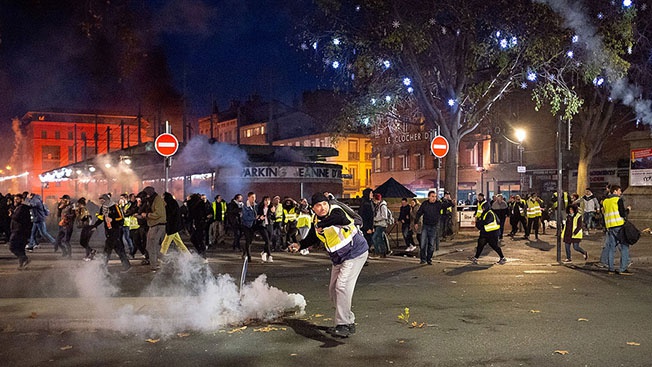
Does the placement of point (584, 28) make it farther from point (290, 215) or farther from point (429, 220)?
point (290, 215)

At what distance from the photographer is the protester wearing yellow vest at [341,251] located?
725cm

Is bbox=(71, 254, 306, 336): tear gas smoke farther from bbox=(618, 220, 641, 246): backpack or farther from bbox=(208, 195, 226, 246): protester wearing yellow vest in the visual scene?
bbox=(208, 195, 226, 246): protester wearing yellow vest

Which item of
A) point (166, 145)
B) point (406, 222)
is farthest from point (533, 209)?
point (166, 145)

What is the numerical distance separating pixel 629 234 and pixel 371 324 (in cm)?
684

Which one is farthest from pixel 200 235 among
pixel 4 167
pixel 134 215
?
pixel 4 167

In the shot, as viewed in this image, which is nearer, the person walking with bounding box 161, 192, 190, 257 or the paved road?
the paved road

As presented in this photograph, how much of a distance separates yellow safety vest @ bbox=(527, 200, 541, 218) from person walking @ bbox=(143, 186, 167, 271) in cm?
1218

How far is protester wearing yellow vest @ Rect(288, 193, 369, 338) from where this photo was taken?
725cm

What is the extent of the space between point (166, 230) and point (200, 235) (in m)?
2.75

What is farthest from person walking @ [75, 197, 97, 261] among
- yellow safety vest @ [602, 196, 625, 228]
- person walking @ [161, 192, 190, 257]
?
yellow safety vest @ [602, 196, 625, 228]

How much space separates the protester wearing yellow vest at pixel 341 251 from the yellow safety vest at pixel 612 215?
7.09 meters

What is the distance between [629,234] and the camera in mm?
12281

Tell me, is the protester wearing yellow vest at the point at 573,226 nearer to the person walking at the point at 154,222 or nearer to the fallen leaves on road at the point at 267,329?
the person walking at the point at 154,222

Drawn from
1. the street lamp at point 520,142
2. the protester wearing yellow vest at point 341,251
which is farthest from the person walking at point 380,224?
the street lamp at point 520,142
